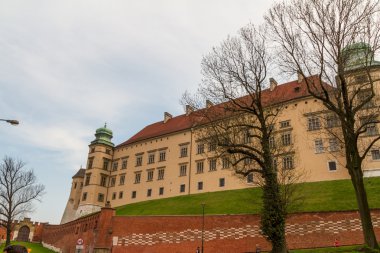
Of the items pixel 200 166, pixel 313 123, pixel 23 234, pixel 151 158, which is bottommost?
pixel 23 234

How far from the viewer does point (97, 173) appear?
59.7 m

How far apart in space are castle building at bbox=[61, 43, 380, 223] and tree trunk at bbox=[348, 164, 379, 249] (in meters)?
17.6

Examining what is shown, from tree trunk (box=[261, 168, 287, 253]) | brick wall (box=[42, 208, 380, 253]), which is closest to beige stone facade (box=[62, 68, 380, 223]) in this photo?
brick wall (box=[42, 208, 380, 253])

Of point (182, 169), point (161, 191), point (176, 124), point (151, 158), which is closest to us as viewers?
point (182, 169)

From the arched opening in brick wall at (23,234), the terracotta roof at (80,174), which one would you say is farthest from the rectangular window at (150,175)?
the arched opening in brick wall at (23,234)

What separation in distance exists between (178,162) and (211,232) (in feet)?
79.6

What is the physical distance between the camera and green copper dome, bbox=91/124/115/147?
6219 centimetres

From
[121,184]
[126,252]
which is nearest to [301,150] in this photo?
[126,252]

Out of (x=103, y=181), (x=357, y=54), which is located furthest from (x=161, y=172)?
(x=357, y=54)

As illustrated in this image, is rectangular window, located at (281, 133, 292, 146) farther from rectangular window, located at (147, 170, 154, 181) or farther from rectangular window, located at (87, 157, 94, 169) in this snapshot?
rectangular window, located at (87, 157, 94, 169)

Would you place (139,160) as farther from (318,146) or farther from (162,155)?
(318,146)

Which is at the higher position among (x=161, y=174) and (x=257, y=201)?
(x=161, y=174)

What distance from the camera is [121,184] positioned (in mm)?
58688

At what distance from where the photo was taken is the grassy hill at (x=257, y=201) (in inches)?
1086
